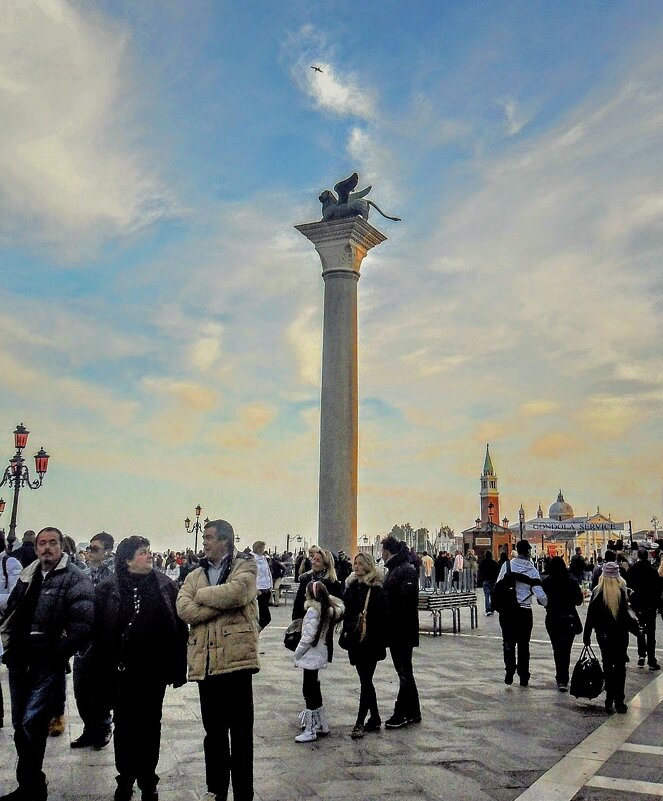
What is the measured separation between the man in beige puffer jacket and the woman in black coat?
7.13ft

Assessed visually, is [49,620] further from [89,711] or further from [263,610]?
[263,610]

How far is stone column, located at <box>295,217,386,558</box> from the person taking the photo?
2088cm

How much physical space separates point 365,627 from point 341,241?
53.4ft

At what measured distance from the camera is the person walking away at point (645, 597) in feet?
39.4

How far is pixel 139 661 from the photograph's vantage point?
5.08m

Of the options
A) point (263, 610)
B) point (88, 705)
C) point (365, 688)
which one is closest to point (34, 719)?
point (88, 705)

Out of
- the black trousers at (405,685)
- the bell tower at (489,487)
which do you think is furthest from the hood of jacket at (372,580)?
the bell tower at (489,487)

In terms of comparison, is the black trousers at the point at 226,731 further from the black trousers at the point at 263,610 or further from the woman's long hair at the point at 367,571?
the woman's long hair at the point at 367,571

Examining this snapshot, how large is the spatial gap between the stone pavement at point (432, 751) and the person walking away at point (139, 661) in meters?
0.47

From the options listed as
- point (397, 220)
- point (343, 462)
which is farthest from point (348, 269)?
point (343, 462)

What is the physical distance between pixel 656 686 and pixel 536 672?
159 centimetres

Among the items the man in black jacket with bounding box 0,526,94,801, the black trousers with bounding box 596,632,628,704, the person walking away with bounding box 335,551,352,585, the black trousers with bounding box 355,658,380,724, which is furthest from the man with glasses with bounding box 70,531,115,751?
the person walking away with bounding box 335,551,352,585

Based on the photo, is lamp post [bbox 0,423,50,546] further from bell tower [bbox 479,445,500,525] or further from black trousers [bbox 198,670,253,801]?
bell tower [bbox 479,445,500,525]

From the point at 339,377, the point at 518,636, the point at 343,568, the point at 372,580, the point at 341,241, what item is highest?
the point at 341,241
